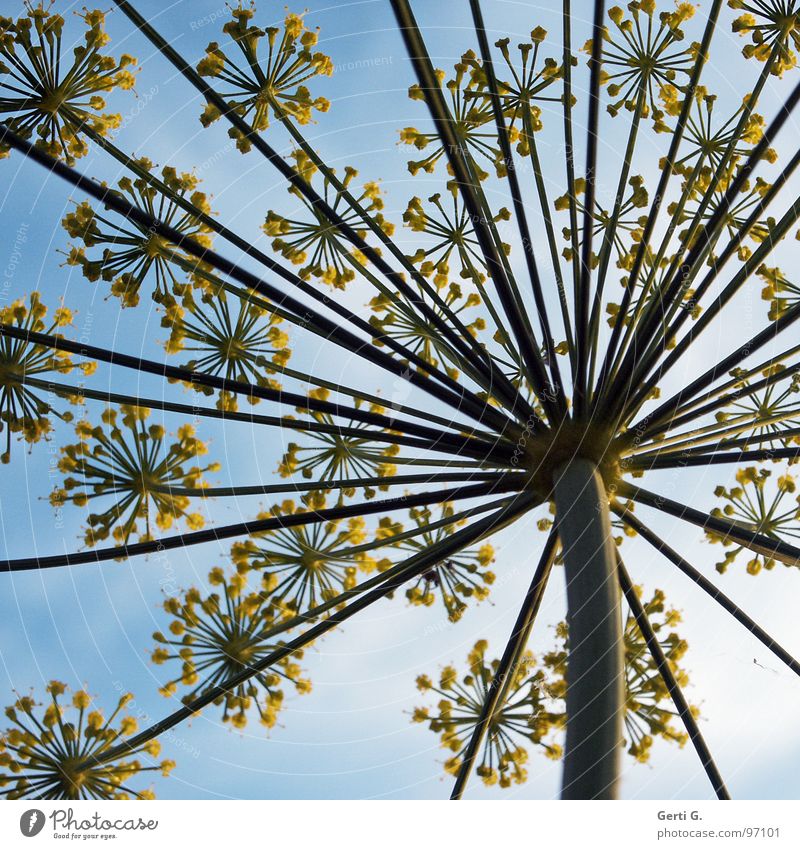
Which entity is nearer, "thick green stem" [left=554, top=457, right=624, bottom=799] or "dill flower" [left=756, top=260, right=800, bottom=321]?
"thick green stem" [left=554, top=457, right=624, bottom=799]

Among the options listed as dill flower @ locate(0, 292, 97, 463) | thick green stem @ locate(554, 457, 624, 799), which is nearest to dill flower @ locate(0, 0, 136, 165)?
dill flower @ locate(0, 292, 97, 463)

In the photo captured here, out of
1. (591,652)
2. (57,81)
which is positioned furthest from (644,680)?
(57,81)

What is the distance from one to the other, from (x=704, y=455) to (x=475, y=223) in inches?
111

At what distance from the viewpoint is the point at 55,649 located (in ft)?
21.2

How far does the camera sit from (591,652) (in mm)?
4445

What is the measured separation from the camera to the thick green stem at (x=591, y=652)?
162 inches

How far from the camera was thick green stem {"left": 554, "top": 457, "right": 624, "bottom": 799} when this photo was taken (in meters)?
4.11

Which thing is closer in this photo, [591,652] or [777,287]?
[591,652]

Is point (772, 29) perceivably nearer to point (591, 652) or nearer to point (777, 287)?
point (777, 287)

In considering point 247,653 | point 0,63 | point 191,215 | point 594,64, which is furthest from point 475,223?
point 0,63

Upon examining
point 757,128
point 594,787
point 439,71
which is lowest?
point 594,787

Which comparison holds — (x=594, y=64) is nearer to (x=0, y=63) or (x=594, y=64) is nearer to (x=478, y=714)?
(x=0, y=63)

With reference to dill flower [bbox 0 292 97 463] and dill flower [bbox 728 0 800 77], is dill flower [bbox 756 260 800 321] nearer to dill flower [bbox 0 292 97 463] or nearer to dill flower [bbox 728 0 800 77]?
dill flower [bbox 728 0 800 77]

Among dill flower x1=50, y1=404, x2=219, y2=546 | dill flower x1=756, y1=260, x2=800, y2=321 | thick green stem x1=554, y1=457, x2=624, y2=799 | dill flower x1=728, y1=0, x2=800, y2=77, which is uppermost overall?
dill flower x1=728, y1=0, x2=800, y2=77
